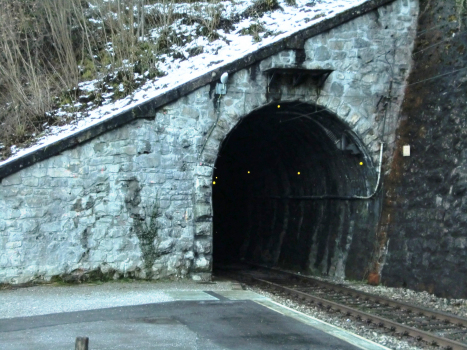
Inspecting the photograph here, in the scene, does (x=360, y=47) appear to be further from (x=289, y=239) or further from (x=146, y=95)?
(x=289, y=239)

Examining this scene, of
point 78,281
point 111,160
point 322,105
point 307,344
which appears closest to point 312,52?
point 322,105

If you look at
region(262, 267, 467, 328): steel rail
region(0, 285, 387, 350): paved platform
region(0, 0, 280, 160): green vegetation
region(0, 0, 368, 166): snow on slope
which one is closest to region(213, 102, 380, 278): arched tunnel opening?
region(262, 267, 467, 328): steel rail

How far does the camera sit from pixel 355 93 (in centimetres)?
1444

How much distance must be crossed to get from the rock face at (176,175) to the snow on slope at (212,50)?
56 cm

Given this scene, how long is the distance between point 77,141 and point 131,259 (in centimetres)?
268

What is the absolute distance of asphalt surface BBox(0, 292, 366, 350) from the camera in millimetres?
6988

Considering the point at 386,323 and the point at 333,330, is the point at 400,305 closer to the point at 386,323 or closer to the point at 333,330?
the point at 386,323

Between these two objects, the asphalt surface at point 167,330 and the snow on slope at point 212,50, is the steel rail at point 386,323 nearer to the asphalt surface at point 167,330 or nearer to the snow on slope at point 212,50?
the asphalt surface at point 167,330

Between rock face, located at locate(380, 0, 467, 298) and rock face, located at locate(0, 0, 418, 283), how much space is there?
1.58 feet

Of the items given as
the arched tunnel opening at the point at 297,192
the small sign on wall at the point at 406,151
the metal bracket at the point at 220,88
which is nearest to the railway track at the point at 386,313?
the arched tunnel opening at the point at 297,192

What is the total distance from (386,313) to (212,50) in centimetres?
806

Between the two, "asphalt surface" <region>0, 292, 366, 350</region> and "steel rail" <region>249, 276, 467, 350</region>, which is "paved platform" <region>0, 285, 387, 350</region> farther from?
"steel rail" <region>249, 276, 467, 350</region>

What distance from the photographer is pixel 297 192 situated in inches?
728

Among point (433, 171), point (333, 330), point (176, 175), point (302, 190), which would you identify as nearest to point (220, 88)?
point (176, 175)
